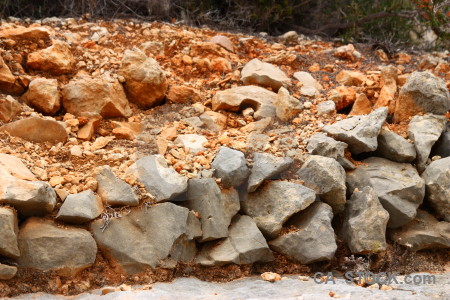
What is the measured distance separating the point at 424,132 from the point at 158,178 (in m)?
2.03

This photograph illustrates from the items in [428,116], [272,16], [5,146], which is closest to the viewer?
[5,146]

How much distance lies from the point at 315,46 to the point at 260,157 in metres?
2.45

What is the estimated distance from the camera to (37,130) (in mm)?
3695

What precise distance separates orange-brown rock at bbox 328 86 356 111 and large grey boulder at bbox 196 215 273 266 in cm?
153

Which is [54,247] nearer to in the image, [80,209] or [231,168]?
[80,209]

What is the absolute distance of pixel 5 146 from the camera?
3529mm

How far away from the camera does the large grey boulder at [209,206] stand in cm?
345

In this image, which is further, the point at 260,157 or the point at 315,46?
the point at 315,46

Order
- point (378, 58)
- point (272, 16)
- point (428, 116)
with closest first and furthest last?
1. point (428, 116)
2. point (378, 58)
3. point (272, 16)

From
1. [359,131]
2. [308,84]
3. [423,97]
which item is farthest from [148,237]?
[423,97]

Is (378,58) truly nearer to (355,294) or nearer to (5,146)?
(355,294)

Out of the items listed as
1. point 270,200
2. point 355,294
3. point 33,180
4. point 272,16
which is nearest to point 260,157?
point 270,200

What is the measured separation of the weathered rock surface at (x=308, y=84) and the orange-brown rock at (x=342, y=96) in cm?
14

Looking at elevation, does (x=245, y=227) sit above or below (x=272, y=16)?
below
